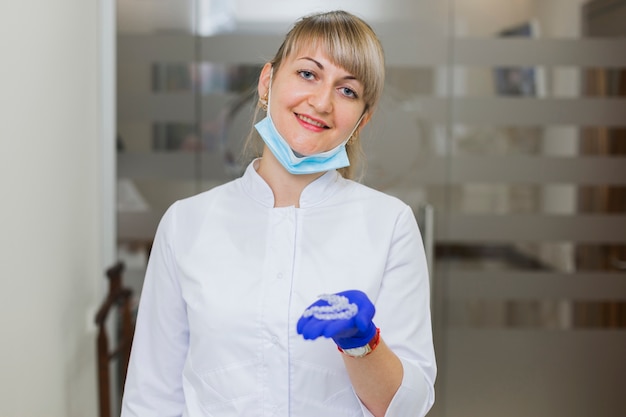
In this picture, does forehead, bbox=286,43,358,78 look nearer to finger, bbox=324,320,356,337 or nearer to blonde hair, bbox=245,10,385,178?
blonde hair, bbox=245,10,385,178

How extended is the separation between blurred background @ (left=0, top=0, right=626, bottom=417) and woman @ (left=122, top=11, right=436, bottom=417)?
1.29 meters

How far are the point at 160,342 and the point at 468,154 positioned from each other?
5.36ft

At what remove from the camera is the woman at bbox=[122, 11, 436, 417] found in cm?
137

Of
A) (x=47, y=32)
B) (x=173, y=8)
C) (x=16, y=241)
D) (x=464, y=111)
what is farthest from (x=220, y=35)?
(x=16, y=241)

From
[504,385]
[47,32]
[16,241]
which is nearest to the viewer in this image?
[16,241]

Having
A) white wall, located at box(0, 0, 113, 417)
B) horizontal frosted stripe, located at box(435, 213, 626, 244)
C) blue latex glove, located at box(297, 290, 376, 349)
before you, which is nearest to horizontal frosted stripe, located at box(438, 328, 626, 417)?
horizontal frosted stripe, located at box(435, 213, 626, 244)

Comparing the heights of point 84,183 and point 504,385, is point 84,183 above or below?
above

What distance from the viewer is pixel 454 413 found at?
2.89 metres

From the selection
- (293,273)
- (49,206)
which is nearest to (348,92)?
(293,273)

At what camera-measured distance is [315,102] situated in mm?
1404

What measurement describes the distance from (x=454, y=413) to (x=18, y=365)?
1.60 meters

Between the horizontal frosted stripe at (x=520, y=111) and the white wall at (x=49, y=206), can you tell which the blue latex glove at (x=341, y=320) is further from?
the horizontal frosted stripe at (x=520, y=111)

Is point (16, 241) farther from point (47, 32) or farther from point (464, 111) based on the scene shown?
point (464, 111)

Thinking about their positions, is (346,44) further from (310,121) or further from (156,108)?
(156,108)
